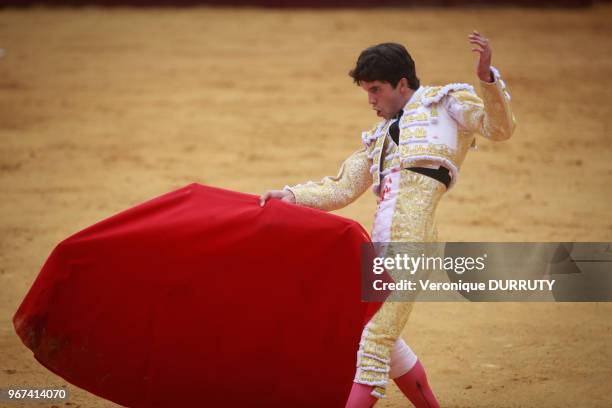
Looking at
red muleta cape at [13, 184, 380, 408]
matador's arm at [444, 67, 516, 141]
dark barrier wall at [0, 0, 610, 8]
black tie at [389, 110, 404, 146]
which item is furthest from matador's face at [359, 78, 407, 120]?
dark barrier wall at [0, 0, 610, 8]

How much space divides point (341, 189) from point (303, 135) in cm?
436

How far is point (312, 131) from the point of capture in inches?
290

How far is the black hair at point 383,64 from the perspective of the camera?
265 centimetres

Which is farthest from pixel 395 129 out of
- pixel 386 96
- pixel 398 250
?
pixel 398 250

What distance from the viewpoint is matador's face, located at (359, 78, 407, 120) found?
8.91 feet

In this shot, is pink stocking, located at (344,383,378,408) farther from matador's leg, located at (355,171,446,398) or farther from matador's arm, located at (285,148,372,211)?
matador's arm, located at (285,148,372,211)

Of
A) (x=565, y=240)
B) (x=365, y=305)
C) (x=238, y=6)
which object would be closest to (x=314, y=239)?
(x=365, y=305)

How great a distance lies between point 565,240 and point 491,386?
1.72 metres

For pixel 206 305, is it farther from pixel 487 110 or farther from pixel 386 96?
pixel 487 110

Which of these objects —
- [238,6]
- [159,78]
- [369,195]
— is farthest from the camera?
[238,6]

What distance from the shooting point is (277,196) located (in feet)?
9.34

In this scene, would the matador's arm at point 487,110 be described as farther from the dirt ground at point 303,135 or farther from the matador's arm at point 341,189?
the dirt ground at point 303,135

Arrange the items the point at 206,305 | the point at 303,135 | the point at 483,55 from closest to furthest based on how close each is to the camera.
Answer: the point at 483,55 < the point at 206,305 < the point at 303,135

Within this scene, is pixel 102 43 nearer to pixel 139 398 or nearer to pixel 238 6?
pixel 238 6
